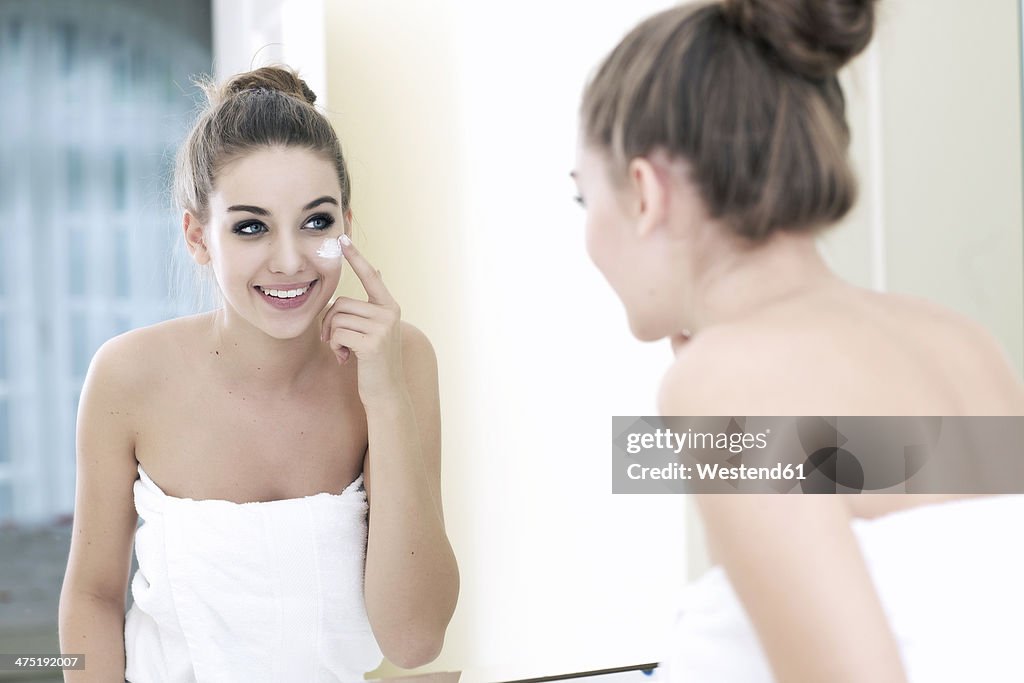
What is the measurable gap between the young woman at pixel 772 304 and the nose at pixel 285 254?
0.26 meters

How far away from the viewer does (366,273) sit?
69 centimetres

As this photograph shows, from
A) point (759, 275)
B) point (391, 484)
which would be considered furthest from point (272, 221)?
point (759, 275)

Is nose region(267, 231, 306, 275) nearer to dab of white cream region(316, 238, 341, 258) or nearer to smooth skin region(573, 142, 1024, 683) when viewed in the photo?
dab of white cream region(316, 238, 341, 258)

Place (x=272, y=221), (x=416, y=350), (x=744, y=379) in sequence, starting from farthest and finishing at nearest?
(x=416, y=350), (x=272, y=221), (x=744, y=379)

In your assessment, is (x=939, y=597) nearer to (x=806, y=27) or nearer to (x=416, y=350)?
(x=806, y=27)

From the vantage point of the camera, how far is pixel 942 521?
0.43 meters

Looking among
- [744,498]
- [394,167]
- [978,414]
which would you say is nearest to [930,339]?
[978,414]

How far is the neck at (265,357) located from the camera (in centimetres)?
72

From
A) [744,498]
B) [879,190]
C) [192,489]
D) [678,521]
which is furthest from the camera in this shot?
[879,190]

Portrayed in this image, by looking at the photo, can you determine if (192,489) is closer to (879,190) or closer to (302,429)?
(302,429)

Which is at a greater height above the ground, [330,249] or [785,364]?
[330,249]

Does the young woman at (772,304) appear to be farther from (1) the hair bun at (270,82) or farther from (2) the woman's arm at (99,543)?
(2) the woman's arm at (99,543)

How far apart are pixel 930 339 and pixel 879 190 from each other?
658 millimetres

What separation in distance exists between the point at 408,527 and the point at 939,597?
1.30ft
